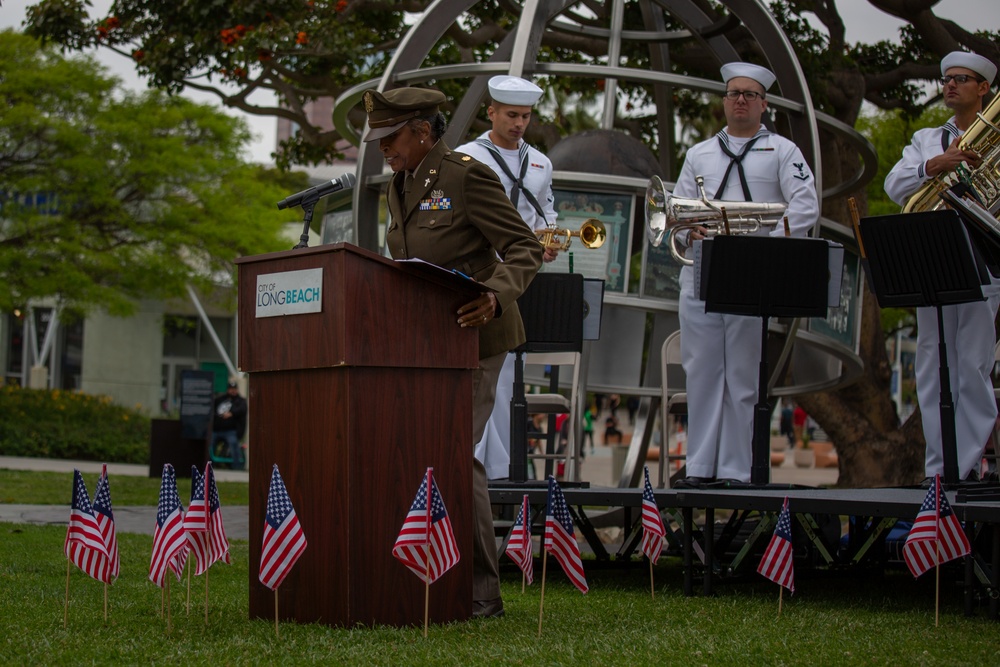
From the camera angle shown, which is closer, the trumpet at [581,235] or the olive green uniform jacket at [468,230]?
the olive green uniform jacket at [468,230]

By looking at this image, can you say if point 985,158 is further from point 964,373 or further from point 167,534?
point 167,534

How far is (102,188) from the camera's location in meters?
26.6

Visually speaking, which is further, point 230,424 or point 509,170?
point 230,424

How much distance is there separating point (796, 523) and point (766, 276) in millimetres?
1390

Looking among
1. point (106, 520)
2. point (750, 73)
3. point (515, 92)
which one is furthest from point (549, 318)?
point (106, 520)

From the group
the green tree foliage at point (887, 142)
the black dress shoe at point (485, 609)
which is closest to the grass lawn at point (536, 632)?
the black dress shoe at point (485, 609)

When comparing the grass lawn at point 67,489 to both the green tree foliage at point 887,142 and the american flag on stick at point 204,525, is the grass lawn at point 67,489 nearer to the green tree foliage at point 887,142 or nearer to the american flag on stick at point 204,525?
the american flag on stick at point 204,525

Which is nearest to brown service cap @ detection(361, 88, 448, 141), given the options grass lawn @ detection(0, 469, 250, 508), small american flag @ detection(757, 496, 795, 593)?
small american flag @ detection(757, 496, 795, 593)

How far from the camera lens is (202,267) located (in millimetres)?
30547

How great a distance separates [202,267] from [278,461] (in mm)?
26519

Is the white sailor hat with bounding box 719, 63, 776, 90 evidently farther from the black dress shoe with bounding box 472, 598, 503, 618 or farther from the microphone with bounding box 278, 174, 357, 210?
the black dress shoe with bounding box 472, 598, 503, 618

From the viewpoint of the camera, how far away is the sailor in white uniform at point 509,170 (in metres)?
8.04

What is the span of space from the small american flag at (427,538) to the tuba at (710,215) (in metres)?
3.41

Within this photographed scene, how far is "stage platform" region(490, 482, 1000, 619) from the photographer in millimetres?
5695
